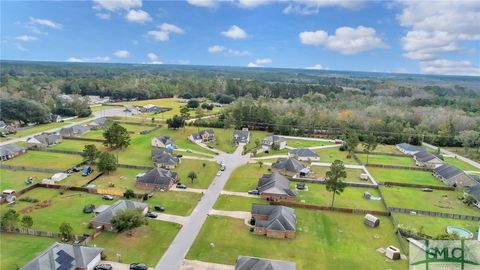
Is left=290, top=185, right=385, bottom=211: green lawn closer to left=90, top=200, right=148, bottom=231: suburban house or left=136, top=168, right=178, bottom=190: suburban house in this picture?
left=136, top=168, right=178, bottom=190: suburban house

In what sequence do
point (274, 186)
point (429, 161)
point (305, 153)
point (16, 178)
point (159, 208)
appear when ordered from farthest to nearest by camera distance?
point (305, 153) → point (429, 161) → point (16, 178) → point (274, 186) → point (159, 208)

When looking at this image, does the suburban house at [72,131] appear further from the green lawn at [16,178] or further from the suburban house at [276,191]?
the suburban house at [276,191]

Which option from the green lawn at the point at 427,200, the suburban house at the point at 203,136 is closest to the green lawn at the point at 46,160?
the suburban house at the point at 203,136

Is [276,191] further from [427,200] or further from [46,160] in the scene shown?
[46,160]

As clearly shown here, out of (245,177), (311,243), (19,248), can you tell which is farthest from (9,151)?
(311,243)

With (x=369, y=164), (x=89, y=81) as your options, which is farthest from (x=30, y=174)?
(x=89, y=81)

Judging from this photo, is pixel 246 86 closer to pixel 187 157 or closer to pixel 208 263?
pixel 187 157

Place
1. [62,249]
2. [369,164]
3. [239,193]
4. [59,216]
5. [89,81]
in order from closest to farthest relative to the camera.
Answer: [62,249]
[59,216]
[239,193]
[369,164]
[89,81]
